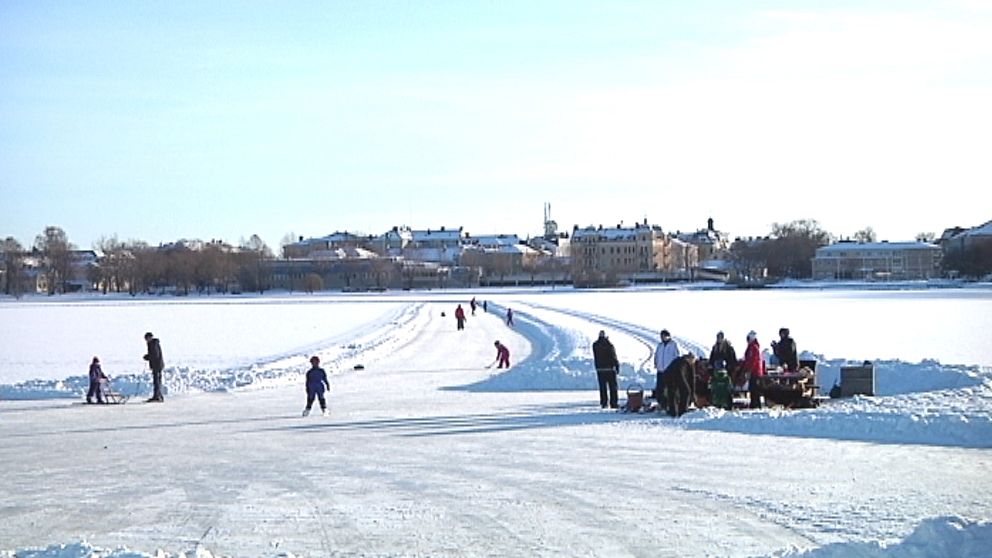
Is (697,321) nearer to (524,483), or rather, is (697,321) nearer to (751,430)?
(751,430)

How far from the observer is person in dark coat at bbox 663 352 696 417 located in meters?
19.4

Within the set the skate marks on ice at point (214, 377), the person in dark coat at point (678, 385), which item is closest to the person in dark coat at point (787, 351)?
the person in dark coat at point (678, 385)

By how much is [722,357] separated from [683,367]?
1839 mm

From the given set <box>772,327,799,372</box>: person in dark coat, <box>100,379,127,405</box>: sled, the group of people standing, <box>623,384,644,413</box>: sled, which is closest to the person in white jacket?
the group of people standing

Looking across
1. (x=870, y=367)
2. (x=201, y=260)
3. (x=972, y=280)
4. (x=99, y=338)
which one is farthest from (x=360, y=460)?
(x=201, y=260)

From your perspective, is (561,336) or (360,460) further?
(561,336)

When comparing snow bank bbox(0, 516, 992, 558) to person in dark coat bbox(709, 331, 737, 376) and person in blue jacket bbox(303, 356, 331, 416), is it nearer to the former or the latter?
person in dark coat bbox(709, 331, 737, 376)

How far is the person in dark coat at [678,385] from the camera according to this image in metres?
19.4

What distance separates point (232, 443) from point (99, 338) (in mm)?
35281

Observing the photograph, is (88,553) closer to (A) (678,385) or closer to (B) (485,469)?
(B) (485,469)

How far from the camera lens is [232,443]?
1753 cm

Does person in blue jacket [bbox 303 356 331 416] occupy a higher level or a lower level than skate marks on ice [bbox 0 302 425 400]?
higher

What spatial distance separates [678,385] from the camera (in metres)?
19.5

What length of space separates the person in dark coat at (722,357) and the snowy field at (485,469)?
70.9 inches
